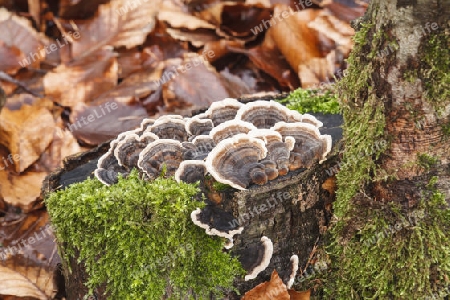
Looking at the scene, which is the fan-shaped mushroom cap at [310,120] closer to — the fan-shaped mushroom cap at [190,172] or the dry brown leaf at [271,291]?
the fan-shaped mushroom cap at [190,172]

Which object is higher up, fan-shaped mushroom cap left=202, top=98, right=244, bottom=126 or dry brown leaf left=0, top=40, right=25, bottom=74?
fan-shaped mushroom cap left=202, top=98, right=244, bottom=126

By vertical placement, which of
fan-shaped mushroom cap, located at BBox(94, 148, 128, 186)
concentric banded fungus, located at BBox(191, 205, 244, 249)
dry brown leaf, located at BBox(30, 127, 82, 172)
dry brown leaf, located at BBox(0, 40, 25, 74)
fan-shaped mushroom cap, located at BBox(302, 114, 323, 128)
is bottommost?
dry brown leaf, located at BBox(30, 127, 82, 172)

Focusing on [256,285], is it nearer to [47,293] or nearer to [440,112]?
[440,112]

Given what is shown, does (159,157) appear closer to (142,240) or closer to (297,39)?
(142,240)

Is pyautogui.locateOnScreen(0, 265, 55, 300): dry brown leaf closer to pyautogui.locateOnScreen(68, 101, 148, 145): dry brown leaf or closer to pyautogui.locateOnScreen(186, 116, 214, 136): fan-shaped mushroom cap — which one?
pyautogui.locateOnScreen(68, 101, 148, 145): dry brown leaf

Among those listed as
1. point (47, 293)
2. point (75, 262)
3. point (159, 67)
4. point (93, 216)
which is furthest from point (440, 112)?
point (159, 67)

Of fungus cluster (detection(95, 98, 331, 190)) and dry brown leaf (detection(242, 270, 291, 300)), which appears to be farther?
dry brown leaf (detection(242, 270, 291, 300))

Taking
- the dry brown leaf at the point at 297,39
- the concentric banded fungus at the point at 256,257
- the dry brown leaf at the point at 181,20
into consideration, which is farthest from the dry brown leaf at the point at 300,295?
the dry brown leaf at the point at 181,20

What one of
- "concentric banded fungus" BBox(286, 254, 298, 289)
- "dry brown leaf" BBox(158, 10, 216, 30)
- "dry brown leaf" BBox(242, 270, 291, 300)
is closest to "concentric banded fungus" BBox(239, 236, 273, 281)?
"dry brown leaf" BBox(242, 270, 291, 300)
